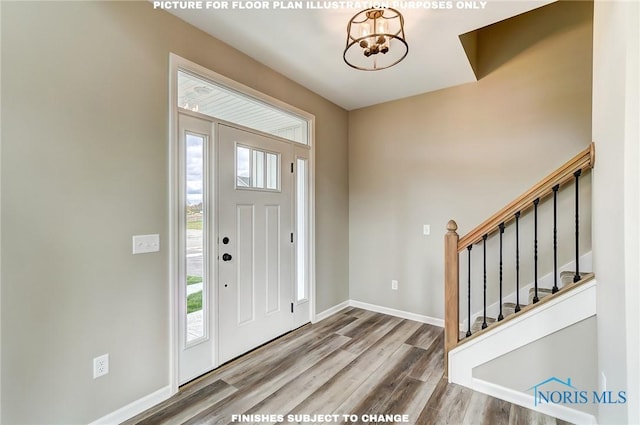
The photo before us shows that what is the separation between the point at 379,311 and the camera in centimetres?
379

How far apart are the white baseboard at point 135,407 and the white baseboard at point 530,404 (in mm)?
2268

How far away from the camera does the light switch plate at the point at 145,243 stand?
6.22 ft

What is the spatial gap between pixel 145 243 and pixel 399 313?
9.78ft

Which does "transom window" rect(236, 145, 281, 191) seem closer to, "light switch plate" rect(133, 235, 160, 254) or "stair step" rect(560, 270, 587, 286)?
"light switch plate" rect(133, 235, 160, 254)

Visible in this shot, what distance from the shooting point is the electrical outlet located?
Answer: 1.73 m

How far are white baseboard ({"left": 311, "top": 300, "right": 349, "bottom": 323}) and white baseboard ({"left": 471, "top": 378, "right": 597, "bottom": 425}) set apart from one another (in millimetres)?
1771

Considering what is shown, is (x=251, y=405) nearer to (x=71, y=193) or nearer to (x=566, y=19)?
(x=71, y=193)

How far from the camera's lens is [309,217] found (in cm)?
339

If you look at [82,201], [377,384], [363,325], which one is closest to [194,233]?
[82,201]

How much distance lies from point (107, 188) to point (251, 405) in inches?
67.6

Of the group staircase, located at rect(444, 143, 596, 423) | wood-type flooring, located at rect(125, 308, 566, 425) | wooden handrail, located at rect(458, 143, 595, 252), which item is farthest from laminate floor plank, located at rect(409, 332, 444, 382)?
wooden handrail, located at rect(458, 143, 595, 252)

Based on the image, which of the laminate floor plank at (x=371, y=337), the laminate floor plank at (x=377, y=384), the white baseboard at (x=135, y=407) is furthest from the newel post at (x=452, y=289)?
the white baseboard at (x=135, y=407)

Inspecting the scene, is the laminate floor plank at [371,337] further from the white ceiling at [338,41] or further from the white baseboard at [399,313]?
the white ceiling at [338,41]

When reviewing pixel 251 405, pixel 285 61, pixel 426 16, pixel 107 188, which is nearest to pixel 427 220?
pixel 426 16
